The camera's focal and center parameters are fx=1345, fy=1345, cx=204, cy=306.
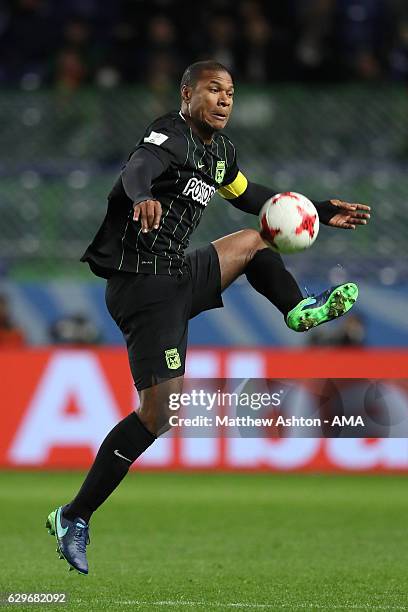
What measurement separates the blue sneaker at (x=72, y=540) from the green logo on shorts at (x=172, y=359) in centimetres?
86

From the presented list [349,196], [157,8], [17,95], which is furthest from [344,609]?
[157,8]

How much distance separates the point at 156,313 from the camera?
632cm

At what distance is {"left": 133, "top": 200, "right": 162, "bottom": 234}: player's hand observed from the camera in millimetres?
5539

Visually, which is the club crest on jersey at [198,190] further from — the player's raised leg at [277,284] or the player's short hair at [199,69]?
the player's short hair at [199,69]

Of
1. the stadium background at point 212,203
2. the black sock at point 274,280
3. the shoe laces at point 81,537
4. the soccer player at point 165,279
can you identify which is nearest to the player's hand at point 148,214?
the soccer player at point 165,279

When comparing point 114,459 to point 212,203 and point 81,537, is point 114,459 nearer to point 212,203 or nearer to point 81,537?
point 81,537

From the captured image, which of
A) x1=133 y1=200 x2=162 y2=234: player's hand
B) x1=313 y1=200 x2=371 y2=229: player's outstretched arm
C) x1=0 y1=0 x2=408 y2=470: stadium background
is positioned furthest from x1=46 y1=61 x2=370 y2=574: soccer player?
x1=0 y1=0 x2=408 y2=470: stadium background

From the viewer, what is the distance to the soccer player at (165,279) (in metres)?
6.26

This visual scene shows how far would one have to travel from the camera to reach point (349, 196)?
13.5m

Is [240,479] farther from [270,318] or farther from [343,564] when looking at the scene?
[343,564]

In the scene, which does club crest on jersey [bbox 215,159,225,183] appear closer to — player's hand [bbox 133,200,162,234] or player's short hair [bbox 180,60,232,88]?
player's short hair [bbox 180,60,232,88]

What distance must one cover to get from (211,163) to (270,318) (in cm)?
755

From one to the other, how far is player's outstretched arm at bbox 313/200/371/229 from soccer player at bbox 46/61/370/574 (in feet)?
1.11
